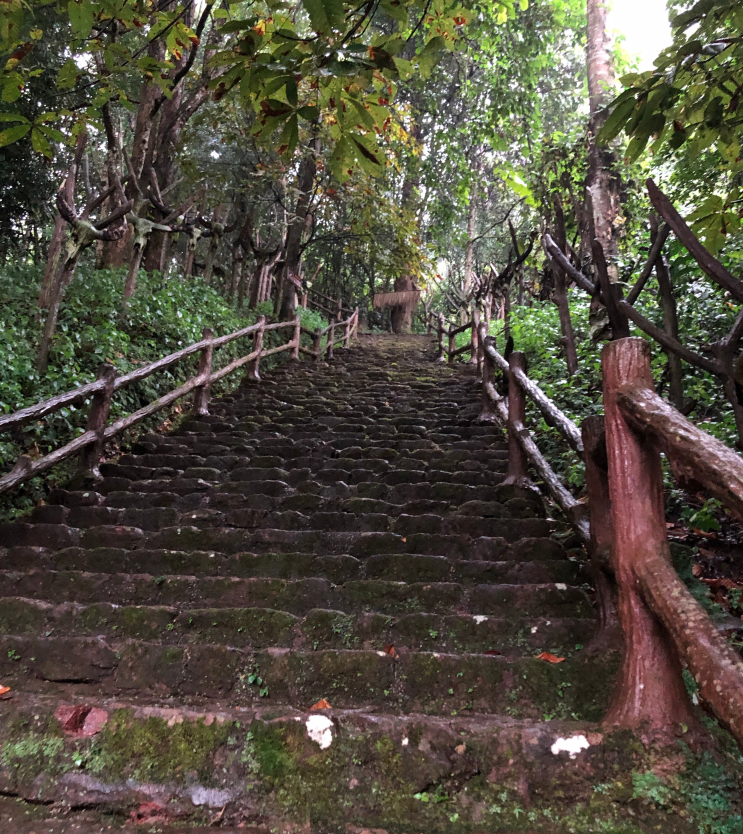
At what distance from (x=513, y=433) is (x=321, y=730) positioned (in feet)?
8.62

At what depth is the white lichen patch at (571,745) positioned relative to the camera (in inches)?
64.8

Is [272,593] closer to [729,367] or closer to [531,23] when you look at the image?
[729,367]

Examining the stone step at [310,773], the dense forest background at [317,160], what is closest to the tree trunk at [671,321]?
the dense forest background at [317,160]

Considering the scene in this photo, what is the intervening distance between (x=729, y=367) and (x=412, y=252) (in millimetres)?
9625

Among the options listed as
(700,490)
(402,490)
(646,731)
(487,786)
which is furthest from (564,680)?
(402,490)

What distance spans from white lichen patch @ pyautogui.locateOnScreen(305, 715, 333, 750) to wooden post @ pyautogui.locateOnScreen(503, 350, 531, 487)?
7.87ft

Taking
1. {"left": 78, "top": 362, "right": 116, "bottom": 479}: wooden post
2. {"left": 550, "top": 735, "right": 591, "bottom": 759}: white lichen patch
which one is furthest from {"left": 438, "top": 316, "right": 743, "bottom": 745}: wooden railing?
{"left": 78, "top": 362, "right": 116, "bottom": 479}: wooden post

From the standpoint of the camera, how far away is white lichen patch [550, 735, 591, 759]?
1646mm

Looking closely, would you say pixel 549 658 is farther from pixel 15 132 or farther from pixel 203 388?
pixel 203 388

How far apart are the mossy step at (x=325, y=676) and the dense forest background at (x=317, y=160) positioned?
63.7 inches

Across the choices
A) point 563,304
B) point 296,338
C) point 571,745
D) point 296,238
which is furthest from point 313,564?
point 296,238

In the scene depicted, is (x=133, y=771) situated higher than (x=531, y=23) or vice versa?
(x=531, y=23)

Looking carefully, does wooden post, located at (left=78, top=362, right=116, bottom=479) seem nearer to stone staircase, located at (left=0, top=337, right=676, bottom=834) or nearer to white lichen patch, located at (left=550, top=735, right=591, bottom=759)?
stone staircase, located at (left=0, top=337, right=676, bottom=834)

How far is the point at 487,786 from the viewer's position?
1640mm
